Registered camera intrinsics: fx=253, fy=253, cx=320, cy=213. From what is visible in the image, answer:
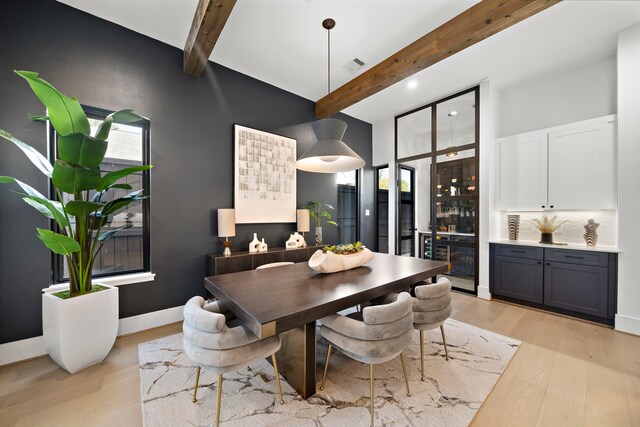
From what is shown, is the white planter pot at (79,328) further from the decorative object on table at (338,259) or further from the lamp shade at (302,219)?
the lamp shade at (302,219)

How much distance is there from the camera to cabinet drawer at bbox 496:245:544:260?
3.40 meters

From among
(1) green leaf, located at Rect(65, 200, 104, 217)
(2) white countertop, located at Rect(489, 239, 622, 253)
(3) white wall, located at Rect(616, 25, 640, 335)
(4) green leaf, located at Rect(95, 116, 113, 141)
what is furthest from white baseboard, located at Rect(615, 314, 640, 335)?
(4) green leaf, located at Rect(95, 116, 113, 141)

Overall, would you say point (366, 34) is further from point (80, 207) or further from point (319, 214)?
point (80, 207)

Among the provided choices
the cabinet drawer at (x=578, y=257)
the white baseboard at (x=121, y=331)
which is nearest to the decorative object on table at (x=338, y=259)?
the white baseboard at (x=121, y=331)

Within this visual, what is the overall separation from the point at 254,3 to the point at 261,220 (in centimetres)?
251

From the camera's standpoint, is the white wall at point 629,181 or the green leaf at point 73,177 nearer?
the green leaf at point 73,177

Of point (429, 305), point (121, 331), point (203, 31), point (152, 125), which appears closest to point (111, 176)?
point (152, 125)

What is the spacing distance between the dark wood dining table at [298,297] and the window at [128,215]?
1414 mm

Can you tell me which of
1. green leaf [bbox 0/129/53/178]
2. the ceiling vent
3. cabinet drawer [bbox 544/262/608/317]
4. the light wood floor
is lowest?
the light wood floor

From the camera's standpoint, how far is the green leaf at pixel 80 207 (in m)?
1.93

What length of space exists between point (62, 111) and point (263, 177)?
220 cm

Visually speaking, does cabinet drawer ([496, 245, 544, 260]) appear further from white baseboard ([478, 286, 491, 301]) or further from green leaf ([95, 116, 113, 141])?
green leaf ([95, 116, 113, 141])

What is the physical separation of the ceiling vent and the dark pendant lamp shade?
4.26 ft

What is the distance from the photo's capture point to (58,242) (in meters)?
1.91
